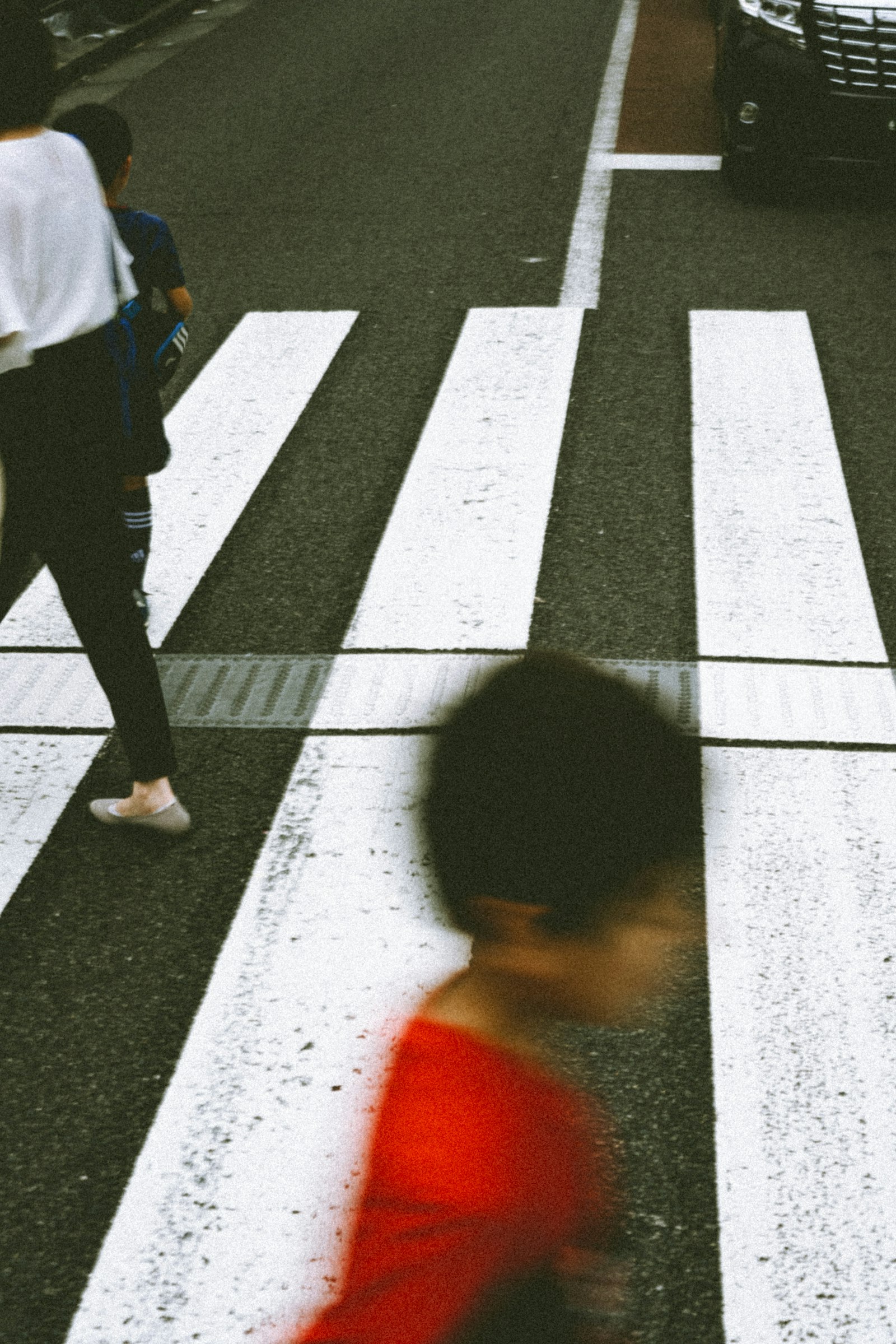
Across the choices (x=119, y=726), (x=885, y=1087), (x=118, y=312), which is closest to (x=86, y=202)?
(x=118, y=312)

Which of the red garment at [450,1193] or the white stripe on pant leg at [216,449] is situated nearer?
the red garment at [450,1193]

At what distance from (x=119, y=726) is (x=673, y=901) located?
1275mm

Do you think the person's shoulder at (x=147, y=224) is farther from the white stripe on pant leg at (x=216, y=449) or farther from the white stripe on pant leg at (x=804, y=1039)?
the white stripe on pant leg at (x=804, y=1039)

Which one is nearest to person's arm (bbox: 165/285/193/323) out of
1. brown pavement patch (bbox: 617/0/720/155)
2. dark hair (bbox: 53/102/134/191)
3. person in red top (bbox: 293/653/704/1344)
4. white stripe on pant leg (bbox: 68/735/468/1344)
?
dark hair (bbox: 53/102/134/191)

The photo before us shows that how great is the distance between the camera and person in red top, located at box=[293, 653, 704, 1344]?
1.69 meters

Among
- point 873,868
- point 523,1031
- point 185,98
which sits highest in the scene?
point 523,1031

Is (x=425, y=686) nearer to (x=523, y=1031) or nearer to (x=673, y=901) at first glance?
(x=673, y=901)

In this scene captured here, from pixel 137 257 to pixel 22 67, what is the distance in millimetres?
922

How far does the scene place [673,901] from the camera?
306 cm

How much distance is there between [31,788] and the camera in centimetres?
375

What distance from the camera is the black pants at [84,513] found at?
10.2 feet

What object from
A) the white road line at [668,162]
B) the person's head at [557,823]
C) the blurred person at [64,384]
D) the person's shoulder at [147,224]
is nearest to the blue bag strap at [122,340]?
the blurred person at [64,384]

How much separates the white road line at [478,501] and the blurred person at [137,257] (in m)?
0.69

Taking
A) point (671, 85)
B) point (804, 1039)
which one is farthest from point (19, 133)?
point (671, 85)
